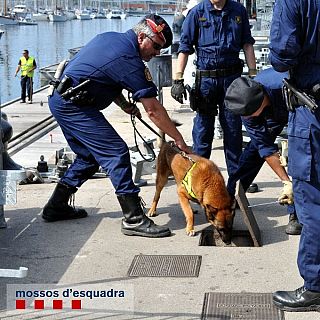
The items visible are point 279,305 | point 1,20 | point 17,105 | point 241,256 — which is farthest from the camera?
point 1,20

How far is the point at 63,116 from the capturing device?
19.4 ft

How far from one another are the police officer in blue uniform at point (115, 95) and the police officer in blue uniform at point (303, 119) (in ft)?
5.37

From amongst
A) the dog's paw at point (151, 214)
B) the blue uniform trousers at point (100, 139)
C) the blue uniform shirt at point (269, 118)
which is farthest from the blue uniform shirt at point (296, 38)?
the dog's paw at point (151, 214)

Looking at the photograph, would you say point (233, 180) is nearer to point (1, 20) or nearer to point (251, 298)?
point (251, 298)

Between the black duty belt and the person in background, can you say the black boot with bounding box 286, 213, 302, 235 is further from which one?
the person in background

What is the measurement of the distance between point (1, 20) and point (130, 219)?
94918 mm

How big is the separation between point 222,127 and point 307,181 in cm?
258

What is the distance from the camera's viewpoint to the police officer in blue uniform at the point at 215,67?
6656 millimetres

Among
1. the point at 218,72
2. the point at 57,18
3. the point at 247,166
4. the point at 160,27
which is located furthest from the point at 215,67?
the point at 57,18

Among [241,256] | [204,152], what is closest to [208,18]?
[204,152]

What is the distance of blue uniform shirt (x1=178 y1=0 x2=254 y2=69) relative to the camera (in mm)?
6656

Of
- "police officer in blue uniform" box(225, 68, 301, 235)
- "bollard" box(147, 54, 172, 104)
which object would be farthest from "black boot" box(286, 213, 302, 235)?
"bollard" box(147, 54, 172, 104)

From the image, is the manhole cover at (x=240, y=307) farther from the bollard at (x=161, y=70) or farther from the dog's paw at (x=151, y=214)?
the bollard at (x=161, y=70)

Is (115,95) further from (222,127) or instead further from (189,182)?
(222,127)
